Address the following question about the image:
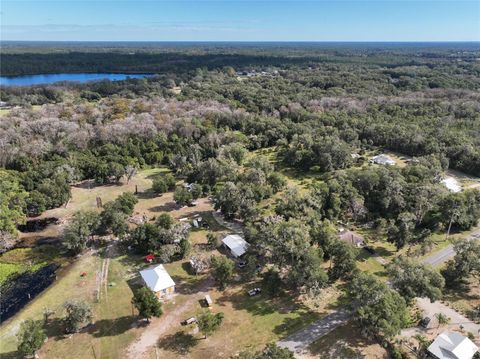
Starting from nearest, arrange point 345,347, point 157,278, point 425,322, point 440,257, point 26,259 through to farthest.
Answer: point 345,347 → point 425,322 → point 157,278 → point 440,257 → point 26,259

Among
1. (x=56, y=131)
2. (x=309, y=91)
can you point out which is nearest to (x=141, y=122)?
(x=56, y=131)

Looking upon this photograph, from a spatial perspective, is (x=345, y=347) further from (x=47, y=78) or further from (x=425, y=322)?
(x=47, y=78)

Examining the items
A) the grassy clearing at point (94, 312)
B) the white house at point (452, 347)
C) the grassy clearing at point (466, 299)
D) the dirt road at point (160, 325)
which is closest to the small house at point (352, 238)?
the grassy clearing at point (466, 299)

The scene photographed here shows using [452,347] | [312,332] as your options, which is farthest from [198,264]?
[452,347]

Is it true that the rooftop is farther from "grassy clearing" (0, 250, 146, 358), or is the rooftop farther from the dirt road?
the dirt road

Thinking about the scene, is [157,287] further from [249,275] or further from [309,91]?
[309,91]

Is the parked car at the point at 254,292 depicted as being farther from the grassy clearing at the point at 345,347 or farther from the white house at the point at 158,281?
the white house at the point at 158,281
